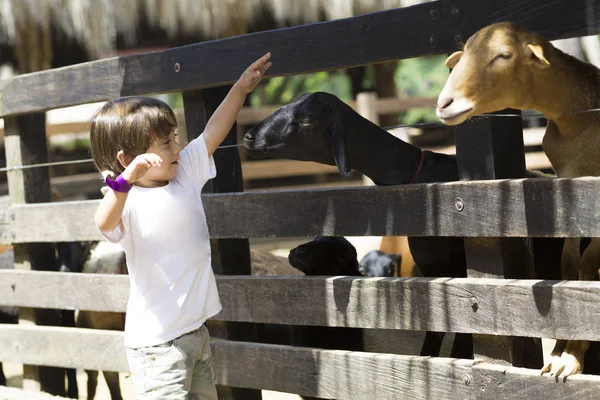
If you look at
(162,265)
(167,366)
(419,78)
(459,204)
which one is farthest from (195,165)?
(419,78)

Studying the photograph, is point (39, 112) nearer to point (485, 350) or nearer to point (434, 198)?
point (434, 198)

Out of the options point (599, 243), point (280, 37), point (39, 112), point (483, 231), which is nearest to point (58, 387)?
point (39, 112)

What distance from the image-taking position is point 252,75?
3689 mm

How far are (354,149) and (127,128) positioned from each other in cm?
145

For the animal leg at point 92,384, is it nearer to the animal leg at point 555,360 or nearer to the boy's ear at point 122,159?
the boy's ear at point 122,159

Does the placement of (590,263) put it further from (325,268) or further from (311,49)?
(325,268)

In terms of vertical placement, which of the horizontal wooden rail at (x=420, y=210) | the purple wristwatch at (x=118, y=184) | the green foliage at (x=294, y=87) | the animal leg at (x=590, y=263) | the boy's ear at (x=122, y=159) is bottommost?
the animal leg at (x=590, y=263)

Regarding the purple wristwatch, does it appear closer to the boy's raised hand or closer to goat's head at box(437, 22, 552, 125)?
the boy's raised hand

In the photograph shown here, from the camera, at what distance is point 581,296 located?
317cm

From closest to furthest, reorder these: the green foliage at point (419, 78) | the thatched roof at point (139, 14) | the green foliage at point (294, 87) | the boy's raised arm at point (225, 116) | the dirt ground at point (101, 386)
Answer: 1. the boy's raised arm at point (225, 116)
2. the dirt ground at point (101, 386)
3. the thatched roof at point (139, 14)
4. the green foliage at point (294, 87)
5. the green foliage at point (419, 78)

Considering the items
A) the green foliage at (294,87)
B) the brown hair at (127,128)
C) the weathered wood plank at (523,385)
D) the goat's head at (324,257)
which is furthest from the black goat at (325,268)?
the green foliage at (294,87)

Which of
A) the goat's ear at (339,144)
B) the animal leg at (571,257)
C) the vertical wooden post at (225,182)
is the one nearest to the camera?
the animal leg at (571,257)

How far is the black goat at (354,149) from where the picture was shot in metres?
4.29

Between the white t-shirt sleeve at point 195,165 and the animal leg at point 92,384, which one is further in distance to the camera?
the animal leg at point 92,384
